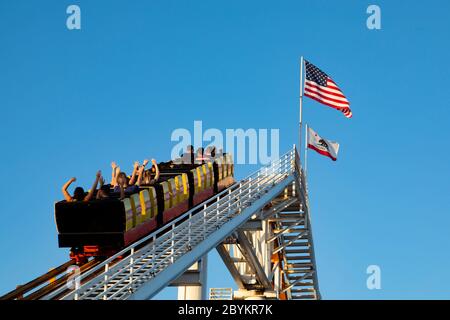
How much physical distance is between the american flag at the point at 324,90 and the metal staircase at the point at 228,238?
3286 mm

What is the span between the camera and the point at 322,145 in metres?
31.4

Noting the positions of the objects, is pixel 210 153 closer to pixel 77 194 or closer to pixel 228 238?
pixel 228 238

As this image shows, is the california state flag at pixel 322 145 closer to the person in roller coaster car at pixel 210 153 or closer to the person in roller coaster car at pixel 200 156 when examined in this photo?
the person in roller coaster car at pixel 210 153

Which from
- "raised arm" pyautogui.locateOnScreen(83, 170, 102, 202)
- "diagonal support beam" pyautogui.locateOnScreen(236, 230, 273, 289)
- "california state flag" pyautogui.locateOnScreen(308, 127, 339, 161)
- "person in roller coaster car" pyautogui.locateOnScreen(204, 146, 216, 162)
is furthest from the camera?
"california state flag" pyautogui.locateOnScreen(308, 127, 339, 161)

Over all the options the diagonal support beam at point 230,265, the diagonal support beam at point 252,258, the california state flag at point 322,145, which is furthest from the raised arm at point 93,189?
the california state flag at point 322,145

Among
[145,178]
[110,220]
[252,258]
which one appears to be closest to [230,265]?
[252,258]

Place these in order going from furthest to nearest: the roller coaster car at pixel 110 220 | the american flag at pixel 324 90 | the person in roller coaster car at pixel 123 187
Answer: the american flag at pixel 324 90 < the person in roller coaster car at pixel 123 187 < the roller coaster car at pixel 110 220

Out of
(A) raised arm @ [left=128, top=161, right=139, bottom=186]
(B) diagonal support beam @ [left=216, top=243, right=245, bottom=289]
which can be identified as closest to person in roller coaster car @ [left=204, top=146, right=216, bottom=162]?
(B) diagonal support beam @ [left=216, top=243, right=245, bottom=289]

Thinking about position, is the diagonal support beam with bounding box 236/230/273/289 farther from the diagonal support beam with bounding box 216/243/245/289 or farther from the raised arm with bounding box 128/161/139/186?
the raised arm with bounding box 128/161/139/186

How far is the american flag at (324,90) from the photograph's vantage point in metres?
30.8

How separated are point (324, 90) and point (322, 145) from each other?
223 centimetres

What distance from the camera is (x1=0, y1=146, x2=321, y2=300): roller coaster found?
14.3 metres

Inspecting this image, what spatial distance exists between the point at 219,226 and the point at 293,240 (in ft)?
37.5

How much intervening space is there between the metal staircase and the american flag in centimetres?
329
